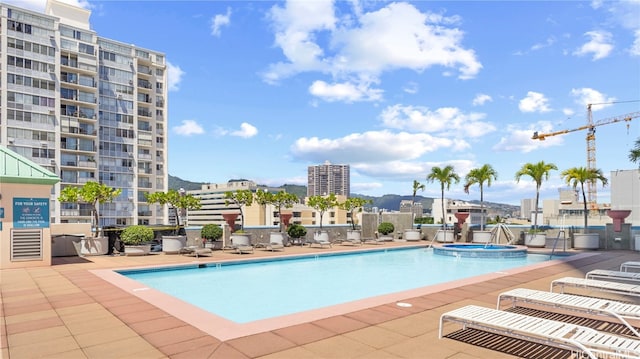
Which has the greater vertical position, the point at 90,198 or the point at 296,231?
the point at 90,198

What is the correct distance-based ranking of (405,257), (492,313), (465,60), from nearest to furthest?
(492,313)
(465,60)
(405,257)

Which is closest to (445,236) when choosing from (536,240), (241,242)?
(536,240)

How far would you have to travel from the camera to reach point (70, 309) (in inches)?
283

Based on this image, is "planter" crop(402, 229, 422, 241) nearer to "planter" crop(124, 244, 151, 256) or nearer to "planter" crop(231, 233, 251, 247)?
"planter" crop(231, 233, 251, 247)

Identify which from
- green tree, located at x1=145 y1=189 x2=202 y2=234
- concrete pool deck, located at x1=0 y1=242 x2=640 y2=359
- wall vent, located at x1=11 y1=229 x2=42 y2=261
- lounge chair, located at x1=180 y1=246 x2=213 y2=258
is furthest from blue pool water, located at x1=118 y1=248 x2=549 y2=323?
green tree, located at x1=145 y1=189 x2=202 y2=234

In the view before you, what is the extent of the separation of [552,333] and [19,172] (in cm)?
1449

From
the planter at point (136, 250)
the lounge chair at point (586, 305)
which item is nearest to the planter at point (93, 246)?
the planter at point (136, 250)

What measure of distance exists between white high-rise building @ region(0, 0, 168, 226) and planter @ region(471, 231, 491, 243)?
42601 mm

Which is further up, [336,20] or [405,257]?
[336,20]

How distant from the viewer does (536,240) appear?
21.9 meters

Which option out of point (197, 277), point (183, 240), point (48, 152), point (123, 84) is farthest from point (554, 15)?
point (123, 84)

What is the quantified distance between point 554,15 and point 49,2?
70.2 metres

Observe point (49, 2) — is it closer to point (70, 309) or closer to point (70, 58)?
point (70, 58)

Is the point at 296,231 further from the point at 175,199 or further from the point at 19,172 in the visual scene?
the point at 19,172
